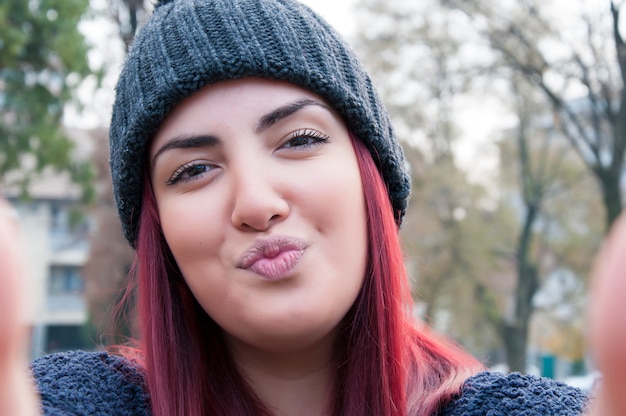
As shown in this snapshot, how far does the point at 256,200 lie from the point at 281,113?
0.28m

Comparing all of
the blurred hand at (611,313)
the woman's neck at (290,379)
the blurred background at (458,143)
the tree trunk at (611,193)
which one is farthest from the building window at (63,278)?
the blurred hand at (611,313)

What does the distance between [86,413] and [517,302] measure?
15.1m

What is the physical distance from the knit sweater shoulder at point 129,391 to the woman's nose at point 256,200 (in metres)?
0.49

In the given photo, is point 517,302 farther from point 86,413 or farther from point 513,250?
point 86,413

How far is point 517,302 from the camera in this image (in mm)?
15461

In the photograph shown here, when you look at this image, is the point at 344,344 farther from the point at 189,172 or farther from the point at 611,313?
the point at 611,313

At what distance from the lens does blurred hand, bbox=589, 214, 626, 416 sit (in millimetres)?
815

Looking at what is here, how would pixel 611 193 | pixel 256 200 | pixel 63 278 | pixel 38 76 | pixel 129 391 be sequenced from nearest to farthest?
1. pixel 256 200
2. pixel 129 391
3. pixel 38 76
4. pixel 611 193
5. pixel 63 278

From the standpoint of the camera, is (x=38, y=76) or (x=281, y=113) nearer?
(x=281, y=113)

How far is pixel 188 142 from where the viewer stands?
1671mm

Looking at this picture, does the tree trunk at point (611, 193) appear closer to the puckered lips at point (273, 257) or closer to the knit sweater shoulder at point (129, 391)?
the knit sweater shoulder at point (129, 391)

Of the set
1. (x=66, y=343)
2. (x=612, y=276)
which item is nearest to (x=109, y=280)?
(x=612, y=276)

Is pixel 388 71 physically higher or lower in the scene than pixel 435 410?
higher

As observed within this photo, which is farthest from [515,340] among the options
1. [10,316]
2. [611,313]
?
[10,316]
